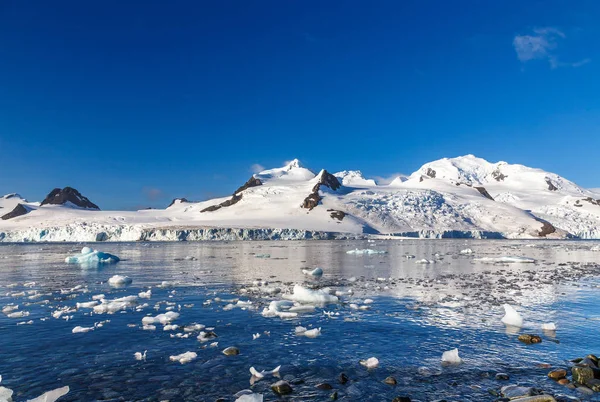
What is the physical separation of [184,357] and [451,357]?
6.49 meters

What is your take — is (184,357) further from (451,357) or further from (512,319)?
(512,319)

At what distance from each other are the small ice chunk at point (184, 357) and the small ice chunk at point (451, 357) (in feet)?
20.0

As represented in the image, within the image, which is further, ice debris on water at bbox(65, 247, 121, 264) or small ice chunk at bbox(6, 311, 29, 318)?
ice debris on water at bbox(65, 247, 121, 264)

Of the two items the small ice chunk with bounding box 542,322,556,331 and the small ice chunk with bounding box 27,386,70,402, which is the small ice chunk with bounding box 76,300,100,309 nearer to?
the small ice chunk with bounding box 27,386,70,402

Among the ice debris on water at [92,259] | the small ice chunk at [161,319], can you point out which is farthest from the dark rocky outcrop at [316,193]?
the small ice chunk at [161,319]

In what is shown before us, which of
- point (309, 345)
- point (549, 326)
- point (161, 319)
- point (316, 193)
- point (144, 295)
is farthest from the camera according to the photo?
point (316, 193)

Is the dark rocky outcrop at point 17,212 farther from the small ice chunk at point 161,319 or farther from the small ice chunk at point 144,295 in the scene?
the small ice chunk at point 161,319

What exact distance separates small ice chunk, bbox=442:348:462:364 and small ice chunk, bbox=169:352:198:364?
6.11m

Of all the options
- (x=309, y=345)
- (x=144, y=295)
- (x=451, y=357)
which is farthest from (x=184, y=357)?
(x=144, y=295)

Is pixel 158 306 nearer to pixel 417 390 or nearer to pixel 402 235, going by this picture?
pixel 417 390

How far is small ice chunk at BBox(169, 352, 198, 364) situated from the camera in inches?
414

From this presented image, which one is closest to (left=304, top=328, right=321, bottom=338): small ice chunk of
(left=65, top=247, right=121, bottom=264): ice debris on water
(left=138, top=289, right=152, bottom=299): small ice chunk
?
(left=138, top=289, right=152, bottom=299): small ice chunk

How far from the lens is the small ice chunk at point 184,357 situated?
1051 cm

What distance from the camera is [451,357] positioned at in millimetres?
10406
